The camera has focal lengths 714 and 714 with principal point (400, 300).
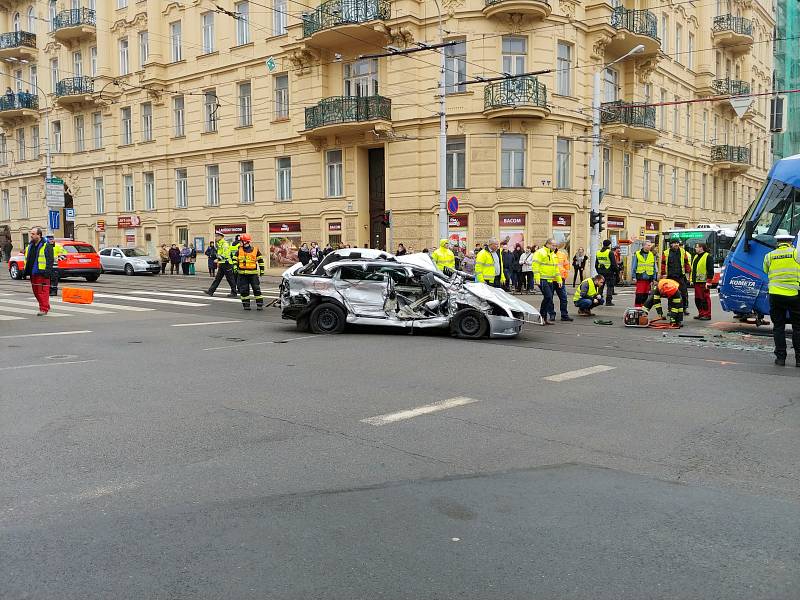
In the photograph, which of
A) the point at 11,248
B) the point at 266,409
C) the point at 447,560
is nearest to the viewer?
the point at 447,560

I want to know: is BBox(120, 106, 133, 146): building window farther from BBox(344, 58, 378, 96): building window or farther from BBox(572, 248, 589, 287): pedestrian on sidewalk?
BBox(572, 248, 589, 287): pedestrian on sidewalk

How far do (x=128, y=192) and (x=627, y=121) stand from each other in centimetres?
2731

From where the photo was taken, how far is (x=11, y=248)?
155ft

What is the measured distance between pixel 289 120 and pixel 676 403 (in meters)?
28.2

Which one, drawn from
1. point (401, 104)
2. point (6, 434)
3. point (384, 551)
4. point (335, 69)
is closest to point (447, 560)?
point (384, 551)

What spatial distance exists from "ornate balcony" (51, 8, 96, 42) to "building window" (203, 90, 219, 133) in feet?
33.2

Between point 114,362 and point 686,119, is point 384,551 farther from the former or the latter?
point 686,119

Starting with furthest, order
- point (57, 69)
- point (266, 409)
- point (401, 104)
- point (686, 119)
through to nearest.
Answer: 1. point (57, 69)
2. point (686, 119)
3. point (401, 104)
4. point (266, 409)

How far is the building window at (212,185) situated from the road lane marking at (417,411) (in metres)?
31.1

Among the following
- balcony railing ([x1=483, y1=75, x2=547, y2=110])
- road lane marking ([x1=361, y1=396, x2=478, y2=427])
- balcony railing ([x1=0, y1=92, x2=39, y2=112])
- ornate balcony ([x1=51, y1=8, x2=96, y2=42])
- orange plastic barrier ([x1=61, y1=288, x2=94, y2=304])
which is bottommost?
road lane marking ([x1=361, y1=396, x2=478, y2=427])

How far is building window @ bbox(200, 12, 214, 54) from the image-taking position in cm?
3541

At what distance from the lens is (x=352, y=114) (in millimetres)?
29484

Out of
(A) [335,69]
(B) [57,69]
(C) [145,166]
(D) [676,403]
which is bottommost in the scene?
(D) [676,403]

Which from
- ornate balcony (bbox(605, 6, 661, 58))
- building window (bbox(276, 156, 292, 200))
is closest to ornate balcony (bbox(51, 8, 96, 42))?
building window (bbox(276, 156, 292, 200))
